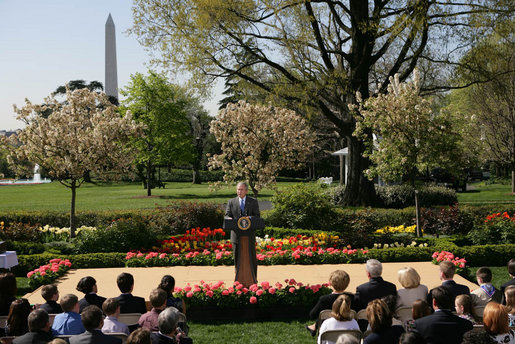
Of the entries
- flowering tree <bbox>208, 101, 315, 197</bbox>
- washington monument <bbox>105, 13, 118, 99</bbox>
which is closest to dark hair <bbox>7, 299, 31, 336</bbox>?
flowering tree <bbox>208, 101, 315, 197</bbox>

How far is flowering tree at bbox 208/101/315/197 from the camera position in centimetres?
2223

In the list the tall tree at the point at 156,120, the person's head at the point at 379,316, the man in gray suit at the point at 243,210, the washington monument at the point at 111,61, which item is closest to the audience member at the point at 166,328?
the person's head at the point at 379,316

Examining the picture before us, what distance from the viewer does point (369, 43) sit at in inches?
874

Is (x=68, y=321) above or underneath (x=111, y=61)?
underneath

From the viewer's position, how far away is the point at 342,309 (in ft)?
16.8

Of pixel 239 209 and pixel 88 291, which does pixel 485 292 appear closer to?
pixel 239 209

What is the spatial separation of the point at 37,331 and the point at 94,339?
0.56 m

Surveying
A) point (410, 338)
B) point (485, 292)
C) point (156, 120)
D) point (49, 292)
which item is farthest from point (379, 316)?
point (156, 120)

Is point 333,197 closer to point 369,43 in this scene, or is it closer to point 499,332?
point 369,43

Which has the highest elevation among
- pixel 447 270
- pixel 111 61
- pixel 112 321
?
pixel 111 61

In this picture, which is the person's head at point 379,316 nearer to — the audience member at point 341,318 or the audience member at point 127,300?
the audience member at point 341,318

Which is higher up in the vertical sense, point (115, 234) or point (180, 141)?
point (180, 141)

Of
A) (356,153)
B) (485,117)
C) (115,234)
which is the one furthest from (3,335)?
(485,117)

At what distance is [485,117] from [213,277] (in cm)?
2225
